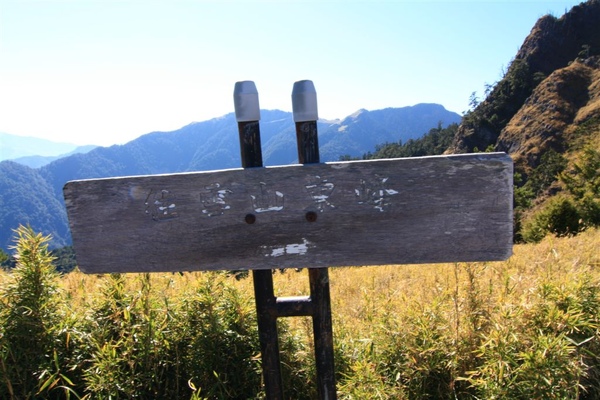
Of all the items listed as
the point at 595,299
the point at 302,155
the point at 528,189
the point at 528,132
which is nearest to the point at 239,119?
the point at 302,155

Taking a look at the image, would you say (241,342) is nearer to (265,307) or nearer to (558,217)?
(265,307)

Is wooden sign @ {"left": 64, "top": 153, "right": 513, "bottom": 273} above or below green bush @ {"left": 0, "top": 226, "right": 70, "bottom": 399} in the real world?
above

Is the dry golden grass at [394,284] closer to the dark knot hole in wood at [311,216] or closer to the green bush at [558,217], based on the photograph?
the dark knot hole in wood at [311,216]

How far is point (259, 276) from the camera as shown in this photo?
202 cm

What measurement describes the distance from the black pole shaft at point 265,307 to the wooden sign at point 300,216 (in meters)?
0.23

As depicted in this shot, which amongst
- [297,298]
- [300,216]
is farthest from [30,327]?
[300,216]

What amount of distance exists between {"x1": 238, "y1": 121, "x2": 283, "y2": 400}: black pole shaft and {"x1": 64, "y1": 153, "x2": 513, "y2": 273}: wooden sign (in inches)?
9.2

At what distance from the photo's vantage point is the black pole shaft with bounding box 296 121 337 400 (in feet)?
6.18

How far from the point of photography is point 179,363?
277 cm

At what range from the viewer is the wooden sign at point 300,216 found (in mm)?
1619

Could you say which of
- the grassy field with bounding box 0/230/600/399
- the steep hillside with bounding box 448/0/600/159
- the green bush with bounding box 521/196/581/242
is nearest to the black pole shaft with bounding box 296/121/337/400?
the grassy field with bounding box 0/230/600/399

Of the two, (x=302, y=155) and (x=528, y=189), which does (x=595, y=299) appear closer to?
(x=302, y=155)

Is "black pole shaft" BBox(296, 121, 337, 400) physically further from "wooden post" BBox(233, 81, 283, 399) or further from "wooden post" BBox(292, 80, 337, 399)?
"wooden post" BBox(233, 81, 283, 399)

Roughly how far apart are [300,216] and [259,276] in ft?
1.56
